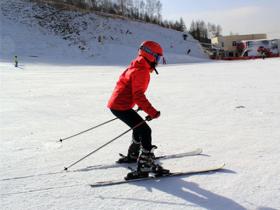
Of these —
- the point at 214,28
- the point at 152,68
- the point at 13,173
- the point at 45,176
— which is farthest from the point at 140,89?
the point at 214,28

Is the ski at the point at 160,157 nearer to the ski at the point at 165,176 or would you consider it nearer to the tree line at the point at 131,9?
the ski at the point at 165,176

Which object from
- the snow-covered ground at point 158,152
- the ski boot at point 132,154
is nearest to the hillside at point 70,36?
the snow-covered ground at point 158,152

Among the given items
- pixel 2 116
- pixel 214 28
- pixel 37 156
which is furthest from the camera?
pixel 214 28

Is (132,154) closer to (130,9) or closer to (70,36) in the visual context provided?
(70,36)

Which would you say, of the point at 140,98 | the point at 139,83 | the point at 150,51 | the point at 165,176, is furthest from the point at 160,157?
the point at 150,51

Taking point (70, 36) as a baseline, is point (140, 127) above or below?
below

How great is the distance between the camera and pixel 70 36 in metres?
42.9

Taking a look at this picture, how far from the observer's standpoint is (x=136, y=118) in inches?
167

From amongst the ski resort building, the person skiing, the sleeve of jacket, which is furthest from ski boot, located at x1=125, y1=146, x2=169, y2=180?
the ski resort building

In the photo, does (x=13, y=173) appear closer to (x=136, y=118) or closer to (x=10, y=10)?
(x=136, y=118)

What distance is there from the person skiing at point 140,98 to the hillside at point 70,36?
2931 centimetres

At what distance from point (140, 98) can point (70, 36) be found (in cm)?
4056

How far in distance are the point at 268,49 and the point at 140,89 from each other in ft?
163

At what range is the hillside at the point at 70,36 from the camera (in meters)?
37.3
